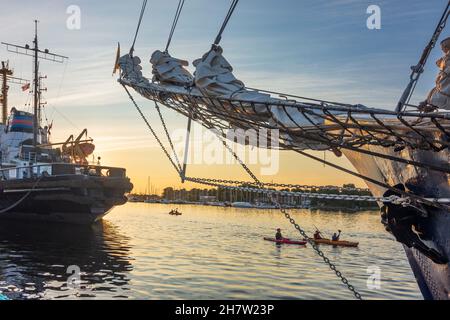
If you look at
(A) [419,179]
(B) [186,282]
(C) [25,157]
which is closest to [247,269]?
(B) [186,282]

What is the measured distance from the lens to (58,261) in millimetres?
24172

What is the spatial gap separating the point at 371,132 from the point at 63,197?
98.8ft

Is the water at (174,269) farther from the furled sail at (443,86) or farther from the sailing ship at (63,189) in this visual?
the furled sail at (443,86)

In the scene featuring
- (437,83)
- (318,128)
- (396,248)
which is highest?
(437,83)

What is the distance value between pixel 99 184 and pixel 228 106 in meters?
28.9

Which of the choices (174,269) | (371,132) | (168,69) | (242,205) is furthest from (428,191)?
(242,205)

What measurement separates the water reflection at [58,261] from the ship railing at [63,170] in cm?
372

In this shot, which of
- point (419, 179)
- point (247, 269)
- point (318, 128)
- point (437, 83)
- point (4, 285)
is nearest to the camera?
point (437, 83)

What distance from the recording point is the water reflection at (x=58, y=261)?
720 inches

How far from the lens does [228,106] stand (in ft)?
27.6

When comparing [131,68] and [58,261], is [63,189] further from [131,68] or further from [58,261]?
[131,68]
